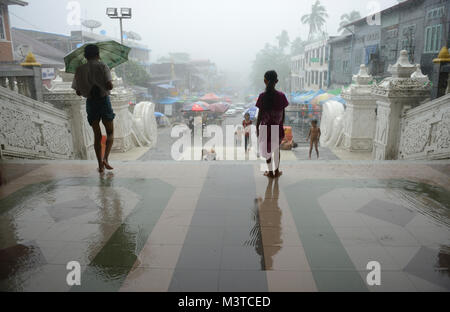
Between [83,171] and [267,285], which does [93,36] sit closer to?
[83,171]

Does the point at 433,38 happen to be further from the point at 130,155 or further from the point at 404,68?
the point at 130,155

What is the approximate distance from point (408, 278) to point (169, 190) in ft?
9.85

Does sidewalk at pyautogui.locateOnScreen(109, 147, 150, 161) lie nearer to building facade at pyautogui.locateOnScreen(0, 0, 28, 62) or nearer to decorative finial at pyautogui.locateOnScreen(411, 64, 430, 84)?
decorative finial at pyautogui.locateOnScreen(411, 64, 430, 84)

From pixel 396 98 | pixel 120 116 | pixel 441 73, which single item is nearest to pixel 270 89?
pixel 396 98

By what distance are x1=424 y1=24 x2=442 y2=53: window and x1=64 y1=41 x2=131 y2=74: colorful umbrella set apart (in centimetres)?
1799

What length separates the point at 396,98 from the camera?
25.3 ft

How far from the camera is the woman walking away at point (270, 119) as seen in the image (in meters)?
4.86

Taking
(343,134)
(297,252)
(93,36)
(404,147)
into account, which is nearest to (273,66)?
(93,36)

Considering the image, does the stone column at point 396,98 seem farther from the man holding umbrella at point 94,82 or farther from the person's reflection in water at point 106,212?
the person's reflection in water at point 106,212

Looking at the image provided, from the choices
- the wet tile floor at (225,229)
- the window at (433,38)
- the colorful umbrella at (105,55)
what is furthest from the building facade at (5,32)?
the window at (433,38)

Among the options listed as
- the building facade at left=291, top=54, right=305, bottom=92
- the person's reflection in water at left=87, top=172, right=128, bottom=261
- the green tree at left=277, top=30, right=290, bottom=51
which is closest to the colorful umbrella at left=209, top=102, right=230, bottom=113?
the building facade at left=291, top=54, right=305, bottom=92

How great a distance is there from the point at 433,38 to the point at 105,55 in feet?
62.5

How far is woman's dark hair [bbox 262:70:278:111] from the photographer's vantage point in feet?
15.4

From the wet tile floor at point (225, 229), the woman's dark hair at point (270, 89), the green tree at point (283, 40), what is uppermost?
the green tree at point (283, 40)
